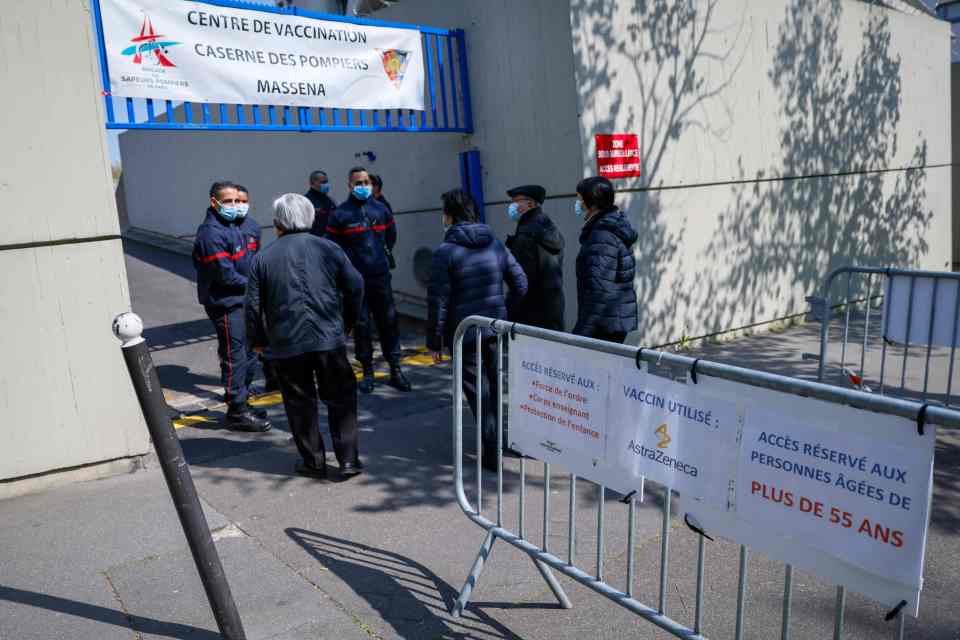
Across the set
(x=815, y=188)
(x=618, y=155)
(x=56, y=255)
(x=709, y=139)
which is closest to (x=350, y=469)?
(x=56, y=255)

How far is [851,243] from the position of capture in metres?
10.6

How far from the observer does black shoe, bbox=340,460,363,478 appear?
15.4 feet

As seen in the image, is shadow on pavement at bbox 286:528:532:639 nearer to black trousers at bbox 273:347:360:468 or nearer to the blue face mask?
black trousers at bbox 273:347:360:468

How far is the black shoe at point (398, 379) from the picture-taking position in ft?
22.2

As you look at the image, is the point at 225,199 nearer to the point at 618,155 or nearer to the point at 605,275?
the point at 605,275

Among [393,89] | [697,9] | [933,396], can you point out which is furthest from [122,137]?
[933,396]

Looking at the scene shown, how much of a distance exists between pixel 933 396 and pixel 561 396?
462 centimetres

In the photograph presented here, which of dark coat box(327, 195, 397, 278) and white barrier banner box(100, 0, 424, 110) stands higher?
white barrier banner box(100, 0, 424, 110)

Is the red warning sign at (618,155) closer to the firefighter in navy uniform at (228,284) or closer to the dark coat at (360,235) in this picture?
the dark coat at (360,235)

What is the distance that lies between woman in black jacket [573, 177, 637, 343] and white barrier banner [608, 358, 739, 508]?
2.32m

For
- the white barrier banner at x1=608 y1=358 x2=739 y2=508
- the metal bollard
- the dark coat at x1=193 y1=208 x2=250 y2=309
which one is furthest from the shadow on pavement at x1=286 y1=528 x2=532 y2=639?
the dark coat at x1=193 y1=208 x2=250 y2=309

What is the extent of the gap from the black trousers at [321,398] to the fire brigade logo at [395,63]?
12.9 feet

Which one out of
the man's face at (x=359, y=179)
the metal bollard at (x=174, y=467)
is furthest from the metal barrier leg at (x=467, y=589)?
the man's face at (x=359, y=179)

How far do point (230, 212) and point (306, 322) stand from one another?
1695 mm
